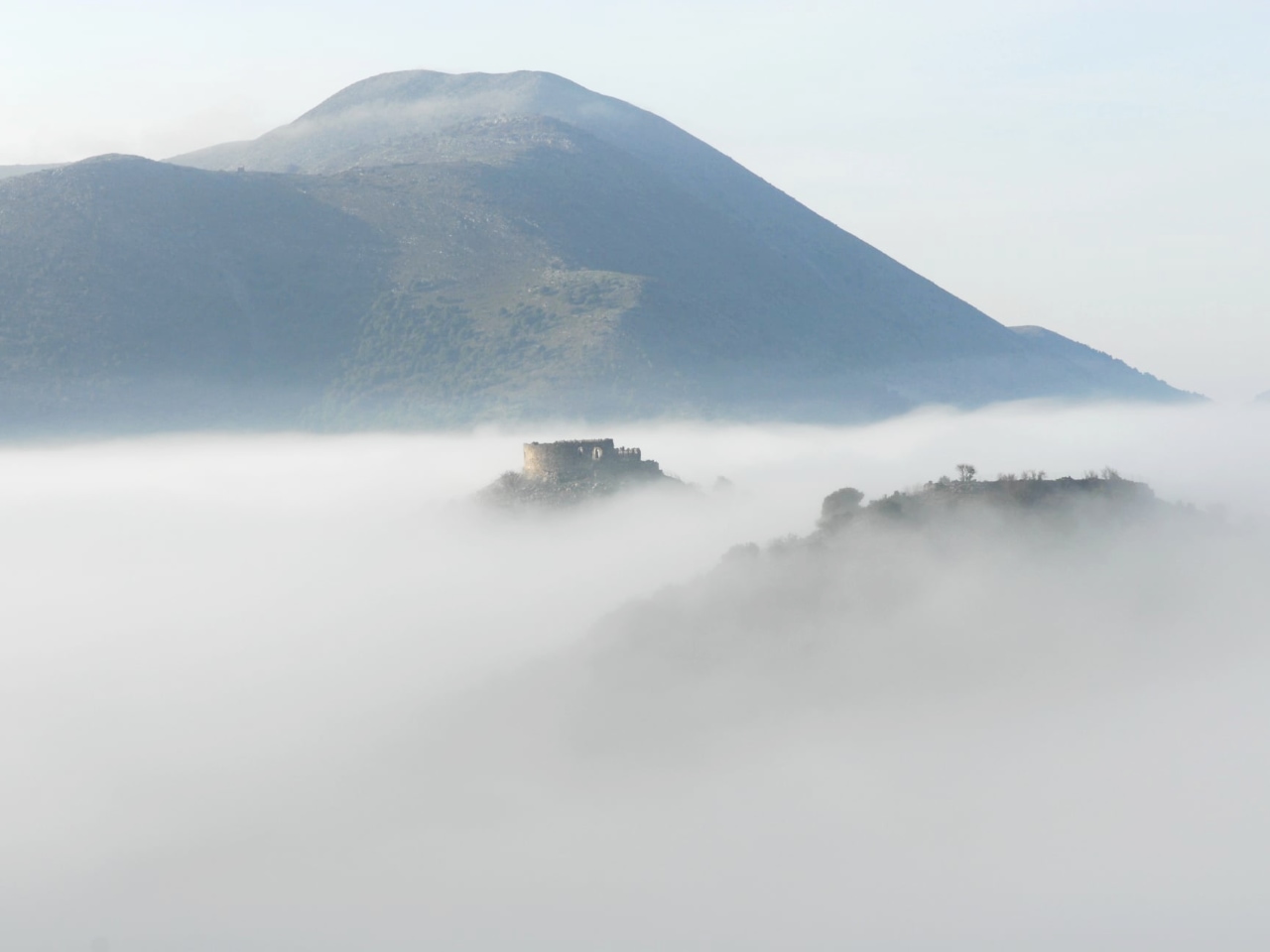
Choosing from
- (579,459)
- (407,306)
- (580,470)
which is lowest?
(580,470)

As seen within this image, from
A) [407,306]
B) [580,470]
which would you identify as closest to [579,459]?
[580,470]

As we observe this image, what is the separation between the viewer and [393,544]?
97.2 metres

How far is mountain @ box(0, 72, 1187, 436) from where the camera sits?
5207 inches

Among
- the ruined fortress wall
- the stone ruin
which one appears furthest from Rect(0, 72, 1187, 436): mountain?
the ruined fortress wall

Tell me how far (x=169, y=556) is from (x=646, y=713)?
226ft

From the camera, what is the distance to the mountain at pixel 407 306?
132250 millimetres

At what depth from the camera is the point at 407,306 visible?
147625mm

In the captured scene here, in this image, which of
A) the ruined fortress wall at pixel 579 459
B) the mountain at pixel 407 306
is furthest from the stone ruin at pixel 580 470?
the mountain at pixel 407 306

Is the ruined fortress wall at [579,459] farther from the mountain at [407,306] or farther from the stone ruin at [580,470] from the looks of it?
the mountain at [407,306]

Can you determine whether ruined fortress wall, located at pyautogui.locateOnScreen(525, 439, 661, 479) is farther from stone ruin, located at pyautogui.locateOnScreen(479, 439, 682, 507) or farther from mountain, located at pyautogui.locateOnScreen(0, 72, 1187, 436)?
mountain, located at pyautogui.locateOnScreen(0, 72, 1187, 436)

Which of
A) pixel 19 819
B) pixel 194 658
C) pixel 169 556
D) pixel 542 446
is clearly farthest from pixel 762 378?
pixel 19 819

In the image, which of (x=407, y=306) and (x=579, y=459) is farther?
(x=407, y=306)

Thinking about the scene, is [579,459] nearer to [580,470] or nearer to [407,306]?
[580,470]

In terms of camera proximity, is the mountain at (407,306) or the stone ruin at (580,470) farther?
the mountain at (407,306)
